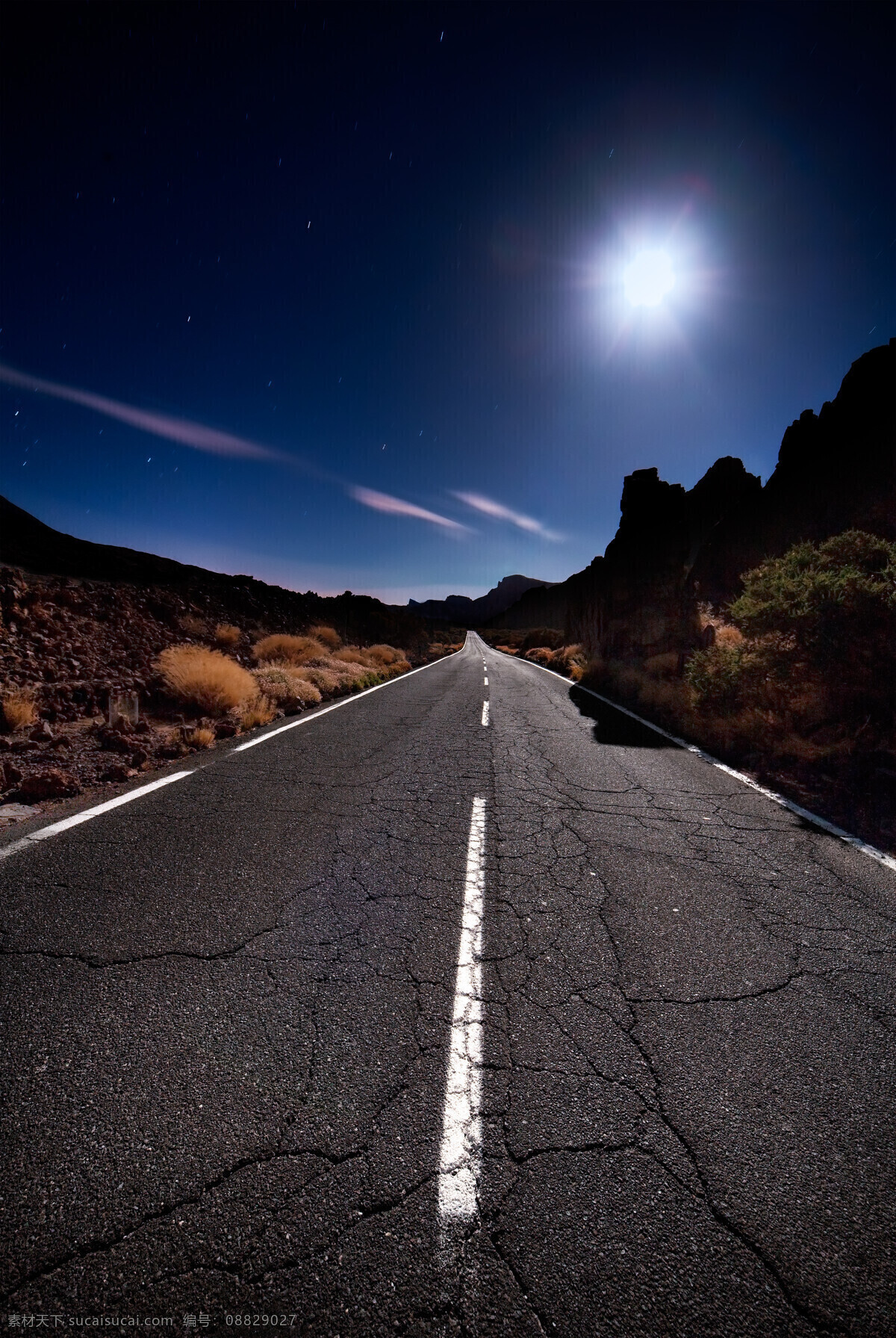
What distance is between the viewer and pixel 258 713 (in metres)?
7.55

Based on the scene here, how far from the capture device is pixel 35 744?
17.4ft

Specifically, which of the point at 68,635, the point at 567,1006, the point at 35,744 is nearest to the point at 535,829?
the point at 567,1006

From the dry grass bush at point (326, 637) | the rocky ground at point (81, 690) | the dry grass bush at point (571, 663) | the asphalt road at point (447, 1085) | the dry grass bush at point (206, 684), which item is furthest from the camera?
the dry grass bush at point (326, 637)

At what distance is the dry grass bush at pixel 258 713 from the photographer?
7.23m

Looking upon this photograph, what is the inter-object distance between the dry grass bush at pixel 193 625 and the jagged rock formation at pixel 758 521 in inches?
561

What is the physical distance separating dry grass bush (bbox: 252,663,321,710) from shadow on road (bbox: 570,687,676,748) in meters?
5.47

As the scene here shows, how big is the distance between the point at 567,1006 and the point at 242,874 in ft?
6.90

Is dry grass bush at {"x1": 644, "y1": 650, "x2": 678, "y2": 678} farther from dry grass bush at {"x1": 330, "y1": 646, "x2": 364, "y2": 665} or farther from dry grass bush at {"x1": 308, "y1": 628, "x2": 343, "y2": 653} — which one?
dry grass bush at {"x1": 308, "y1": 628, "x2": 343, "y2": 653}

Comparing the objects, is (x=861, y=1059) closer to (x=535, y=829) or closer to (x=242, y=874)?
(x=535, y=829)

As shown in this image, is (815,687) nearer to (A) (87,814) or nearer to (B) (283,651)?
(A) (87,814)

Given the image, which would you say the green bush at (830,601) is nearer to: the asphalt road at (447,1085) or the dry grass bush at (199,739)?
the asphalt road at (447,1085)

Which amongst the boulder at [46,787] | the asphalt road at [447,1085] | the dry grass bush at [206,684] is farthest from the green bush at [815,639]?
the boulder at [46,787]

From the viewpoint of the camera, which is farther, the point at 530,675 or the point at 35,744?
the point at 530,675

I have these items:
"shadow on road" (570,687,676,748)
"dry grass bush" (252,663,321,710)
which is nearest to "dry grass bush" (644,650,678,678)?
"shadow on road" (570,687,676,748)
